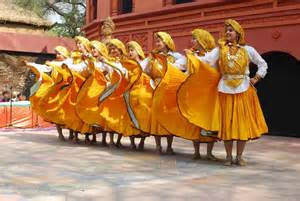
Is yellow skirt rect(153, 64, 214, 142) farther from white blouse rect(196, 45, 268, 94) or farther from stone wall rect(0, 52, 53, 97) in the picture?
stone wall rect(0, 52, 53, 97)

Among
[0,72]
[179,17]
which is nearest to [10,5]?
[0,72]

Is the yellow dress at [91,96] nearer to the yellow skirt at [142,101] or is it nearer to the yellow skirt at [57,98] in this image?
the yellow skirt at [57,98]

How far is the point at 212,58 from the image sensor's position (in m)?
6.31

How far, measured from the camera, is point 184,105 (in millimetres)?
6445

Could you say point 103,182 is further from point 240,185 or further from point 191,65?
point 191,65

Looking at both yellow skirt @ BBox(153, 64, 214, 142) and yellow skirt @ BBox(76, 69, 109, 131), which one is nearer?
yellow skirt @ BBox(153, 64, 214, 142)

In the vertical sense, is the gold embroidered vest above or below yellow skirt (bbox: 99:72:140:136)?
above

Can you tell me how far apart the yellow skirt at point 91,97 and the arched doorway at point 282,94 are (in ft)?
14.0

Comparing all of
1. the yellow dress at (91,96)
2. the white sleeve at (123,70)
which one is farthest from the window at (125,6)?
the white sleeve at (123,70)

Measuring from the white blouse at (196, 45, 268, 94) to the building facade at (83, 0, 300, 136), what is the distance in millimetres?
4263

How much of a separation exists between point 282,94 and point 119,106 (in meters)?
4.69

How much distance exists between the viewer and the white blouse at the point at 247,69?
20.1 feet

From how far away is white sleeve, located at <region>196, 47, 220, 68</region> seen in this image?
628 centimetres

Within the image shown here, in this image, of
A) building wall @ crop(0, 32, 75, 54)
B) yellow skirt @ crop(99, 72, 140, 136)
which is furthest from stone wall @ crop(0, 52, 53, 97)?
yellow skirt @ crop(99, 72, 140, 136)
